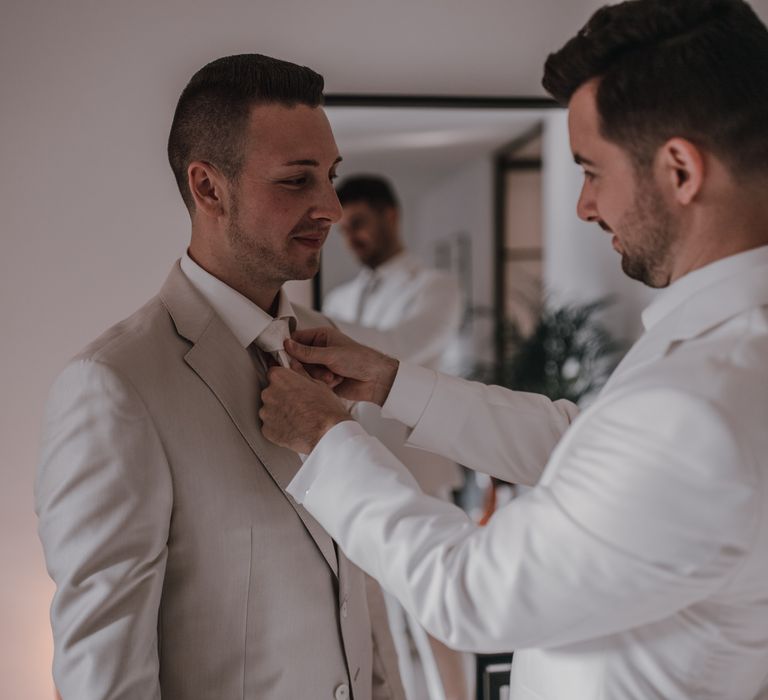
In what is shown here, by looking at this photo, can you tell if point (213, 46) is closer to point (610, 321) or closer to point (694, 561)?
point (610, 321)

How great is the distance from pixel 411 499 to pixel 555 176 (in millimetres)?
1678

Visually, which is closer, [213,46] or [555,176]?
[213,46]

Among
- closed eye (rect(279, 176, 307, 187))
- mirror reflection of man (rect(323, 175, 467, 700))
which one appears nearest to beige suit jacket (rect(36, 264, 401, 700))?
closed eye (rect(279, 176, 307, 187))

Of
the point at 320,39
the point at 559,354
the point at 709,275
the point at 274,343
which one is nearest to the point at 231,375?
the point at 274,343

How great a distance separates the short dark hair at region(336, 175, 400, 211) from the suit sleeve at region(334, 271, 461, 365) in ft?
0.82

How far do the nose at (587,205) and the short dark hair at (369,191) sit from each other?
1.15 metres

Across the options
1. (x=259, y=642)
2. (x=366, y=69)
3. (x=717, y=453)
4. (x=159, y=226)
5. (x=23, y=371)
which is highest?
(x=366, y=69)

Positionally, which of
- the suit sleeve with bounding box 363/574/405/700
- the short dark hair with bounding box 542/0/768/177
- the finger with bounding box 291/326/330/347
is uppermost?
the short dark hair with bounding box 542/0/768/177

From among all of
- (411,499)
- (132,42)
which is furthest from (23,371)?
(411,499)

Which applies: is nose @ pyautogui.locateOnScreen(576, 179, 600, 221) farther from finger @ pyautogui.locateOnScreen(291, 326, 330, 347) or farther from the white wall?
the white wall

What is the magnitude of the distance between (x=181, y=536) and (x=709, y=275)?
2.81ft

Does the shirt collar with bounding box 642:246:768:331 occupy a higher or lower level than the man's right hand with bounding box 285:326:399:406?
higher

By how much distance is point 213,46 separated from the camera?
2.02 m

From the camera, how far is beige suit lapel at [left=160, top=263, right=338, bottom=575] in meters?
1.30
